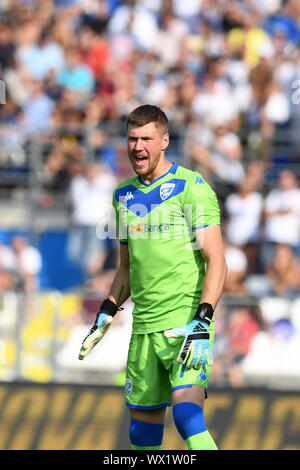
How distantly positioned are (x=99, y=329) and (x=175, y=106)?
20.4 ft

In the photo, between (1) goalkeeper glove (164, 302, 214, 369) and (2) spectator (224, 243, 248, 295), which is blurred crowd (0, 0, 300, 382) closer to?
(2) spectator (224, 243, 248, 295)

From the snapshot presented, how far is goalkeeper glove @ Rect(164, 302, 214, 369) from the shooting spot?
16.2 ft

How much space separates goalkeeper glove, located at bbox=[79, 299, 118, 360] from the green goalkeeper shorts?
0.22 meters

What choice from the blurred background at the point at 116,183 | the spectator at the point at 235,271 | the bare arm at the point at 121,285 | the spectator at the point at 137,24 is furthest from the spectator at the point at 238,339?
the spectator at the point at 137,24

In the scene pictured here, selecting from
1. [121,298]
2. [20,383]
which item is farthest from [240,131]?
[121,298]

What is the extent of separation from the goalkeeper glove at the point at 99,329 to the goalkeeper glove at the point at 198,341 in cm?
71

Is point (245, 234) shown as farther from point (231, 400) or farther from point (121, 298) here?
point (121, 298)

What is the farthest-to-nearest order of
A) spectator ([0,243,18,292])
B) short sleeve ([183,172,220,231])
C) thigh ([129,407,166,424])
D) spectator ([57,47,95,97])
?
spectator ([57,47,95,97]) → spectator ([0,243,18,292]) → thigh ([129,407,166,424]) → short sleeve ([183,172,220,231])

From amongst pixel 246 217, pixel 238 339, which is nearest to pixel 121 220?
pixel 238 339

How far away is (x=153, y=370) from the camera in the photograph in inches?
210

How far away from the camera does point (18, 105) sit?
11.9 metres

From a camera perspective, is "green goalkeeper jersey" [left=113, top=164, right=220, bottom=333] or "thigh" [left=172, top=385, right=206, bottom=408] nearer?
"thigh" [left=172, top=385, right=206, bottom=408]

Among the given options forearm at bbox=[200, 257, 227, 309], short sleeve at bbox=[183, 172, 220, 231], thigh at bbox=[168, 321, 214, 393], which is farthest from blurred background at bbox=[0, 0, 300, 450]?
short sleeve at bbox=[183, 172, 220, 231]

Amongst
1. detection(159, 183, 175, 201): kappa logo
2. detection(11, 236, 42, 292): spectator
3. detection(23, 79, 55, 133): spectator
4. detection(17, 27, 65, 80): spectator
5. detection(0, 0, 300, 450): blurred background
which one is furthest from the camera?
detection(17, 27, 65, 80): spectator
